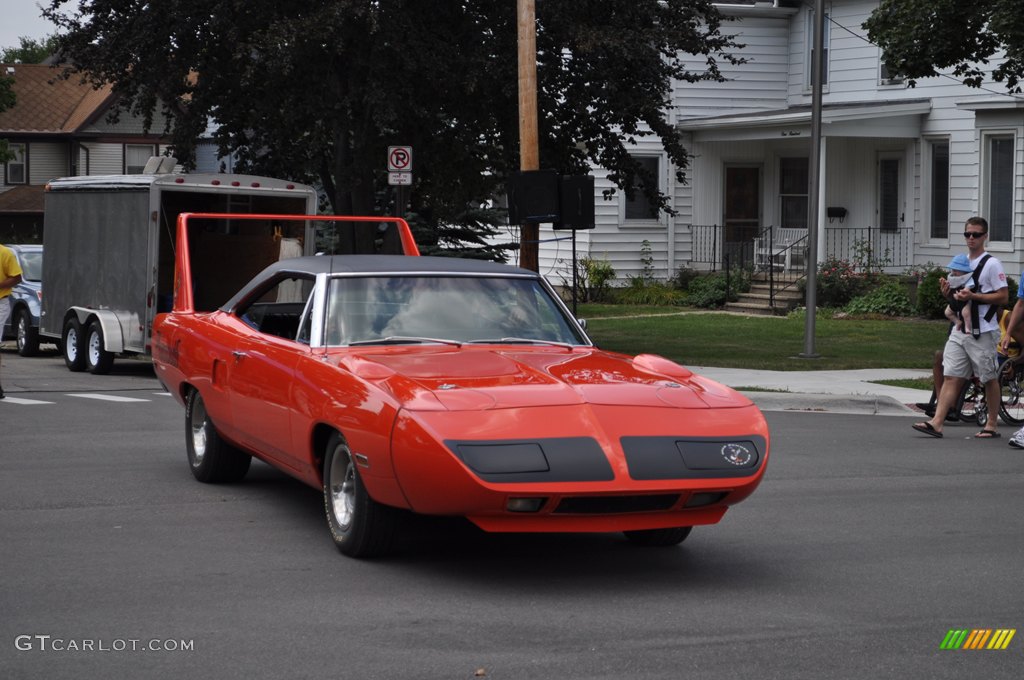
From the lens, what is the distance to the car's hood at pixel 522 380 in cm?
704

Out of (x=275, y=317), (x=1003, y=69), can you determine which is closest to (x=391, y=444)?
(x=275, y=317)

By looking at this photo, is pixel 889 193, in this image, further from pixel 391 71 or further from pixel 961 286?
pixel 961 286

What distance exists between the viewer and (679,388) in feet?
24.7

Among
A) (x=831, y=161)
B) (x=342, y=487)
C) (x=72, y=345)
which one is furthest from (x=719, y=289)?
(x=342, y=487)

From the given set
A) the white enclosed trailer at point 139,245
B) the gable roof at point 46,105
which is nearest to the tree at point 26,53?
the gable roof at point 46,105

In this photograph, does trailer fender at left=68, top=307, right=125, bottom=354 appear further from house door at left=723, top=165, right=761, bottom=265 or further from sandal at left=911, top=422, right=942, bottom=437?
house door at left=723, top=165, right=761, bottom=265

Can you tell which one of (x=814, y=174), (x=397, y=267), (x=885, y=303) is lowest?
(x=885, y=303)

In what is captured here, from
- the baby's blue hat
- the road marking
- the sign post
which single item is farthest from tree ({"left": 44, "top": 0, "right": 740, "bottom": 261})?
the baby's blue hat

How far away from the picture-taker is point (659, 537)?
26.3 feet

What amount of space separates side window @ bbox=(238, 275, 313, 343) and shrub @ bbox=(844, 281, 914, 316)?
64.6ft

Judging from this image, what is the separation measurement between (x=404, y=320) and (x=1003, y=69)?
15.0 meters

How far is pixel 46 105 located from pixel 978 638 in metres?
56.7

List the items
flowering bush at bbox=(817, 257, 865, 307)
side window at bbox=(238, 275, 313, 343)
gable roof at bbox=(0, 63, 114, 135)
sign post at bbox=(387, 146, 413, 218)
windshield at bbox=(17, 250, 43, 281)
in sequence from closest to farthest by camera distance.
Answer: side window at bbox=(238, 275, 313, 343)
sign post at bbox=(387, 146, 413, 218)
windshield at bbox=(17, 250, 43, 281)
flowering bush at bbox=(817, 257, 865, 307)
gable roof at bbox=(0, 63, 114, 135)

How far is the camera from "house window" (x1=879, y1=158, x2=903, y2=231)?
103 feet
